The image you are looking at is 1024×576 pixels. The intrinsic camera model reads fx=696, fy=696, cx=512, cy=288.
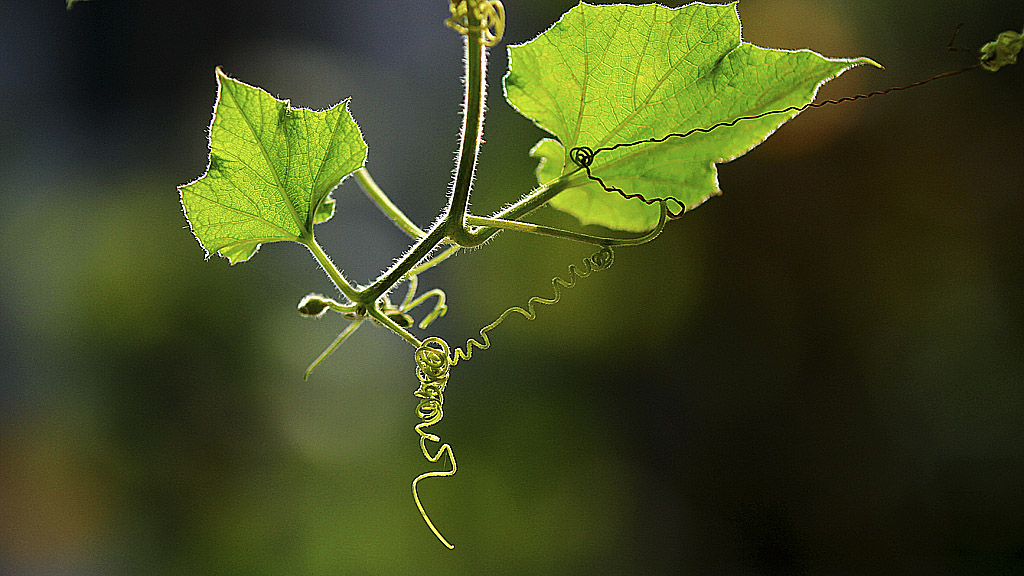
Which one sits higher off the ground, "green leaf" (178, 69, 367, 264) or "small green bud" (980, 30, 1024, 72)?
"small green bud" (980, 30, 1024, 72)

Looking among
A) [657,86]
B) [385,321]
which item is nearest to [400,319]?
[385,321]

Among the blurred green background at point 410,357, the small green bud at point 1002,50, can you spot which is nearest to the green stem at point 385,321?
the small green bud at point 1002,50

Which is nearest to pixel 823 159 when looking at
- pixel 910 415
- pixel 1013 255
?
pixel 1013 255

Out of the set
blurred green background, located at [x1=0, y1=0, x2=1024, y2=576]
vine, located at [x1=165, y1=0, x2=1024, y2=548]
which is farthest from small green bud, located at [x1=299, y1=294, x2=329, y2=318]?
blurred green background, located at [x1=0, y1=0, x2=1024, y2=576]

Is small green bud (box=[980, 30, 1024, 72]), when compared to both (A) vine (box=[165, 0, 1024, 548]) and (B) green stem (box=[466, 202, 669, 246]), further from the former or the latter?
(B) green stem (box=[466, 202, 669, 246])

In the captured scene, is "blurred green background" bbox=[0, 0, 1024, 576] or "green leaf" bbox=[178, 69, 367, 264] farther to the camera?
"blurred green background" bbox=[0, 0, 1024, 576]

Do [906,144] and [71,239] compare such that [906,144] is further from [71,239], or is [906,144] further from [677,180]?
[71,239]
